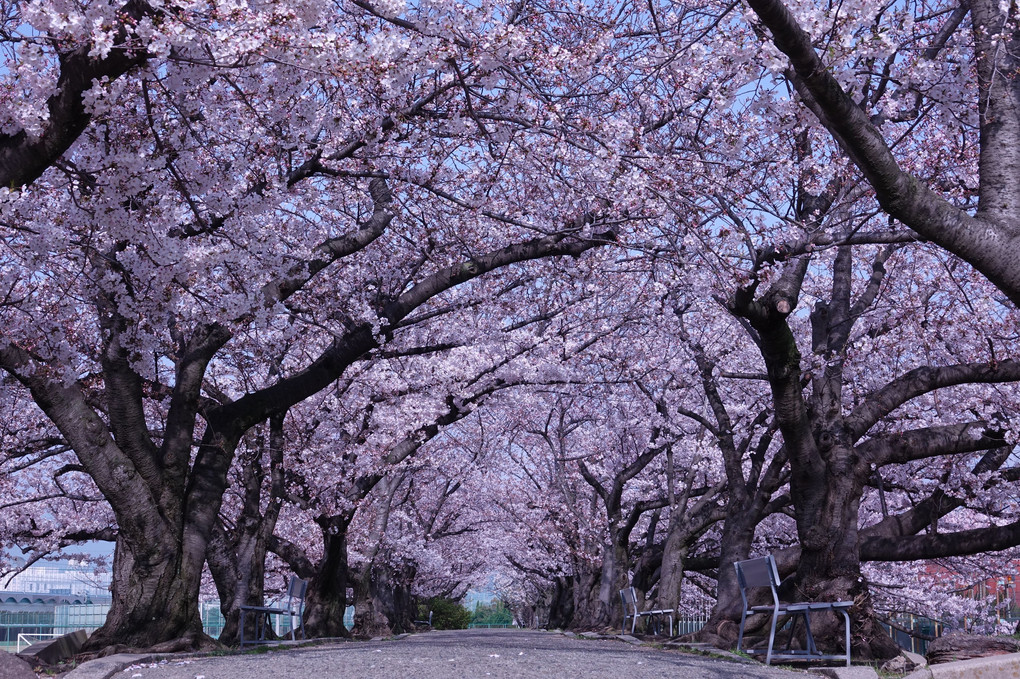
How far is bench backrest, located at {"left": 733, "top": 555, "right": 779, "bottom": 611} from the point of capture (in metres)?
8.81

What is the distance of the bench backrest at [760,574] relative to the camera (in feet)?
28.9

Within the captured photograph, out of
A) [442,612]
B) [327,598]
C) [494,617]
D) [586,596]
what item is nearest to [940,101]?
[327,598]

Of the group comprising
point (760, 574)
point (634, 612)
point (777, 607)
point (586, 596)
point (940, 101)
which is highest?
point (940, 101)

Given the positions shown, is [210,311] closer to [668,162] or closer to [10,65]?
[10,65]

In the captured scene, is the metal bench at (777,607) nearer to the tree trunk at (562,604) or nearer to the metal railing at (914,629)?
the metal railing at (914,629)

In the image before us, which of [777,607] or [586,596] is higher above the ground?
[777,607]

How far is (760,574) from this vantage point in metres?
9.16

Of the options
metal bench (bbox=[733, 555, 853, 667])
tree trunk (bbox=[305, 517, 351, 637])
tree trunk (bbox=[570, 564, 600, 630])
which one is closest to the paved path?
metal bench (bbox=[733, 555, 853, 667])

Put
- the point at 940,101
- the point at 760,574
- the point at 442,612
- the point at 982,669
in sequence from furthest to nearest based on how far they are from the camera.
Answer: the point at 442,612 < the point at 760,574 < the point at 940,101 < the point at 982,669

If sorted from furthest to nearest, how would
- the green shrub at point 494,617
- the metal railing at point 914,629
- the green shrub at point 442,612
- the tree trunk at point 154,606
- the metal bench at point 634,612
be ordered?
1. the green shrub at point 494,617
2. the green shrub at point 442,612
3. the metal railing at point 914,629
4. the metal bench at point 634,612
5. the tree trunk at point 154,606

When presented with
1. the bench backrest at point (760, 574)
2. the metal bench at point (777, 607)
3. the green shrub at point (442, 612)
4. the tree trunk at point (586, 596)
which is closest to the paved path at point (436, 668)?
the metal bench at point (777, 607)

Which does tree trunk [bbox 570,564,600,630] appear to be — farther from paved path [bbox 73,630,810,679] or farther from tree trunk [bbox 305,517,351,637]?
paved path [bbox 73,630,810,679]

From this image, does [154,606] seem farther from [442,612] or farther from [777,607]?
[442,612]

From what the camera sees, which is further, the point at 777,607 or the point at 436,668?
the point at 777,607
